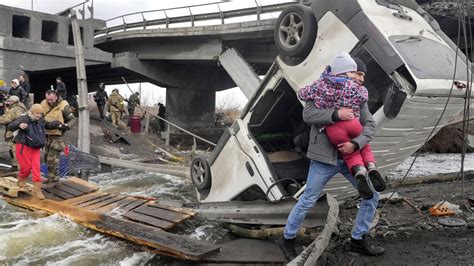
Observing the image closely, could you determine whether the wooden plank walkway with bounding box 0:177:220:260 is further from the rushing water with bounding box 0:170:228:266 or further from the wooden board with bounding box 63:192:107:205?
the rushing water with bounding box 0:170:228:266

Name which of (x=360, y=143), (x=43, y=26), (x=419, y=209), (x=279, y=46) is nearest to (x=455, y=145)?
(x=419, y=209)

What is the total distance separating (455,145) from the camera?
15875 millimetres

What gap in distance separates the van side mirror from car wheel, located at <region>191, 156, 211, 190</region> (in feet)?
9.48

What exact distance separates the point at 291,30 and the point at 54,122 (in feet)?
13.4

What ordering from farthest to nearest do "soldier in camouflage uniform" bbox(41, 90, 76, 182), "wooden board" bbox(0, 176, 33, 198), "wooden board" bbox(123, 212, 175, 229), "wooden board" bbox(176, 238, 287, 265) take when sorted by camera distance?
"soldier in camouflage uniform" bbox(41, 90, 76, 182)
"wooden board" bbox(0, 176, 33, 198)
"wooden board" bbox(123, 212, 175, 229)
"wooden board" bbox(176, 238, 287, 265)

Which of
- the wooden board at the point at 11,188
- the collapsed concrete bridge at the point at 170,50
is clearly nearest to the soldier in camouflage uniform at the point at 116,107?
the collapsed concrete bridge at the point at 170,50

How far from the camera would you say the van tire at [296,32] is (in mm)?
4902

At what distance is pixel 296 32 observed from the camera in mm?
5137

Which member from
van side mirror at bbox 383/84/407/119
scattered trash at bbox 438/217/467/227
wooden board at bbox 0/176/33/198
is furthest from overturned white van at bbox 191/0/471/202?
wooden board at bbox 0/176/33/198

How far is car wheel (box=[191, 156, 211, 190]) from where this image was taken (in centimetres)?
624

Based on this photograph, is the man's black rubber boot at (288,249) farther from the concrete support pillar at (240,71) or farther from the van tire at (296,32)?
the concrete support pillar at (240,71)

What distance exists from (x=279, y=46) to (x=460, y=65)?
212 centimetres

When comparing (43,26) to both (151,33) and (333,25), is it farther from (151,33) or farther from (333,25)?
(333,25)

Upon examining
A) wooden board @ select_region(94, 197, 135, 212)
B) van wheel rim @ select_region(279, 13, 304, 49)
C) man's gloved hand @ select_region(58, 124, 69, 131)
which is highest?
van wheel rim @ select_region(279, 13, 304, 49)
